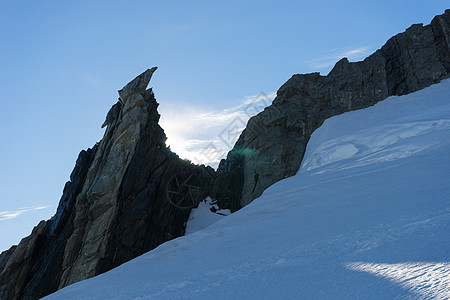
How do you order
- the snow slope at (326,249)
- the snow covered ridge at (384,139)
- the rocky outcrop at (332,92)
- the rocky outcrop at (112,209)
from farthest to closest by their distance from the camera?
the rocky outcrop at (112,209) → the rocky outcrop at (332,92) → the snow covered ridge at (384,139) → the snow slope at (326,249)

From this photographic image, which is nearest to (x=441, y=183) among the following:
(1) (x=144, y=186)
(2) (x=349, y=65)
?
(2) (x=349, y=65)

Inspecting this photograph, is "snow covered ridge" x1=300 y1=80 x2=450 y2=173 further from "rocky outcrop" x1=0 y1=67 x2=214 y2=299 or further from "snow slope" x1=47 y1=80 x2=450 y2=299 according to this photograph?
"rocky outcrop" x1=0 y1=67 x2=214 y2=299

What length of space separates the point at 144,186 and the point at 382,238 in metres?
26.7

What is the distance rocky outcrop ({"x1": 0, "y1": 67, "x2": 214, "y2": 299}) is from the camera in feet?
82.7

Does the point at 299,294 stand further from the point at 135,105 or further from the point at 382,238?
the point at 135,105

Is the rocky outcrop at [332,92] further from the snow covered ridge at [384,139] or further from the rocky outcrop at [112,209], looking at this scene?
the rocky outcrop at [112,209]

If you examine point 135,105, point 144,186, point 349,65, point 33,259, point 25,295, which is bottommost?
point 25,295

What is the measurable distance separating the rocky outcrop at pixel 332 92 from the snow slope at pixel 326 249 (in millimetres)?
A: 17832

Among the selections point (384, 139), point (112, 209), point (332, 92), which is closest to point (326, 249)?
point (384, 139)

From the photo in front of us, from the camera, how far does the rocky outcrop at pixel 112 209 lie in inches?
993

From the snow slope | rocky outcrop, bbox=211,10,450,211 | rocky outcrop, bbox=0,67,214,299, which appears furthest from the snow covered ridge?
rocky outcrop, bbox=0,67,214,299

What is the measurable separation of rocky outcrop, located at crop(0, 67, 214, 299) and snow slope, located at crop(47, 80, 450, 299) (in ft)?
68.7

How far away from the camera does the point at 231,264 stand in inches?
169

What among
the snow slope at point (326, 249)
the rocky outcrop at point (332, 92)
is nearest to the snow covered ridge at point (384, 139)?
the snow slope at point (326, 249)
